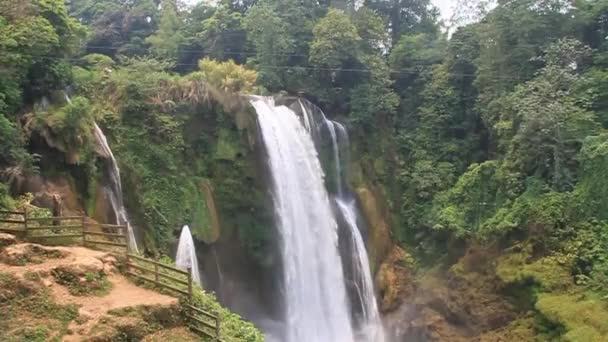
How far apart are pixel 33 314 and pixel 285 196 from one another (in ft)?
42.5

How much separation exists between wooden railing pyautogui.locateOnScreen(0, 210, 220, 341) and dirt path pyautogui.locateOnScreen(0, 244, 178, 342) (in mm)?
274

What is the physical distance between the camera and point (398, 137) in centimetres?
2816

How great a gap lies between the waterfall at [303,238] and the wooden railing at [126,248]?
9.27m

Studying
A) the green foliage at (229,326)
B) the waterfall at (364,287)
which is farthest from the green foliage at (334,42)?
the green foliage at (229,326)

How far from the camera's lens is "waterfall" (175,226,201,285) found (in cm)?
1838

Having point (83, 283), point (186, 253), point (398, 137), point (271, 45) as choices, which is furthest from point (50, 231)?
point (398, 137)

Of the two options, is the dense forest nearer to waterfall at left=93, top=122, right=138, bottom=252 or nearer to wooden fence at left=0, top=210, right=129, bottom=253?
waterfall at left=93, top=122, right=138, bottom=252

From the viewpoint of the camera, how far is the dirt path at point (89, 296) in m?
10.1

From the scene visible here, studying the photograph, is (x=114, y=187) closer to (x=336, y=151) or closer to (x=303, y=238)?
(x=303, y=238)

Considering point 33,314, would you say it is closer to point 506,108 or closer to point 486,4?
point 506,108

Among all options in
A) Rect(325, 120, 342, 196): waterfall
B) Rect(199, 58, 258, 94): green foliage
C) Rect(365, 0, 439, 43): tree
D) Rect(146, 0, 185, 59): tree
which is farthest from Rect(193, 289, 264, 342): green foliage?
Rect(365, 0, 439, 43): tree


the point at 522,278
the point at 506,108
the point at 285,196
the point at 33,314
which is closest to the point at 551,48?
the point at 506,108

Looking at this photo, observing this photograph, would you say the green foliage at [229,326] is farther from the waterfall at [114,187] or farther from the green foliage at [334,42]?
the green foliage at [334,42]

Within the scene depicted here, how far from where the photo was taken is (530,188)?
20.9 meters
